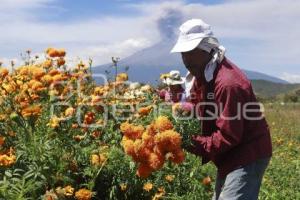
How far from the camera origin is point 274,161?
8.69 metres

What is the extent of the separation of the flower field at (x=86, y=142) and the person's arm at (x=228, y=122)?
0.72 feet

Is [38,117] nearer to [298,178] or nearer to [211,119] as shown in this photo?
[211,119]

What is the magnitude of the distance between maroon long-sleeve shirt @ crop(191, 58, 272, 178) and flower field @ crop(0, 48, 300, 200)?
0.19 m

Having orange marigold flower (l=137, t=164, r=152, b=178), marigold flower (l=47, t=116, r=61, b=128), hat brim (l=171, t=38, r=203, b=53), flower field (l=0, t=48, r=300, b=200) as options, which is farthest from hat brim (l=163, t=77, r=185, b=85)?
orange marigold flower (l=137, t=164, r=152, b=178)

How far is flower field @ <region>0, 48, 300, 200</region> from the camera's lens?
10.9ft

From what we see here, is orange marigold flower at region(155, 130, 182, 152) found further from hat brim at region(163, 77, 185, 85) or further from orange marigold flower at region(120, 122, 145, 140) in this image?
hat brim at region(163, 77, 185, 85)

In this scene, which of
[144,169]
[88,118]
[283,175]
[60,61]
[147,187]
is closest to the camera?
[144,169]

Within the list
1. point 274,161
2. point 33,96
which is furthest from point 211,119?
point 274,161

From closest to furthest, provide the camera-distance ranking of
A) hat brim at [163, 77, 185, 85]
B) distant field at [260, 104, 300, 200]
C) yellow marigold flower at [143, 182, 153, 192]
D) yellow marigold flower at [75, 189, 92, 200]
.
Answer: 1. yellow marigold flower at [75, 189, 92, 200]
2. yellow marigold flower at [143, 182, 153, 192]
3. hat brim at [163, 77, 185, 85]
4. distant field at [260, 104, 300, 200]

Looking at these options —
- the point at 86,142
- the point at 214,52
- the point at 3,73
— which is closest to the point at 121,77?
the point at 3,73

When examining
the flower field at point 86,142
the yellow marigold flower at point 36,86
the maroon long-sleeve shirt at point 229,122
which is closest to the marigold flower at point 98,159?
the flower field at point 86,142

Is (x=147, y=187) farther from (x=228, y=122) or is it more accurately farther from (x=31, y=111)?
(x=228, y=122)

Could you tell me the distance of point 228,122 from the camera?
3117 millimetres

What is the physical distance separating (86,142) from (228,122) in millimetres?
1586
